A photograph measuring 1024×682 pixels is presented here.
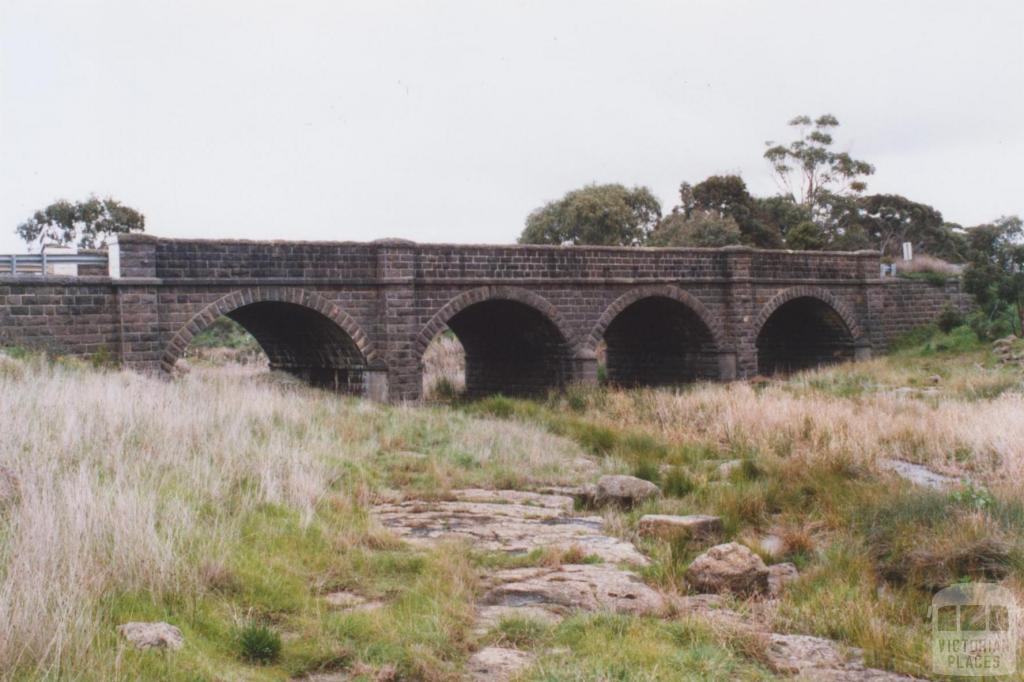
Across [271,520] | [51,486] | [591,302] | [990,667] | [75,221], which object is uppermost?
[75,221]

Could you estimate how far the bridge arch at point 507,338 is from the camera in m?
20.7

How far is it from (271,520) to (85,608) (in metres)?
2.56

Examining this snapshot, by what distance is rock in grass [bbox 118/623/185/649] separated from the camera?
4480 millimetres

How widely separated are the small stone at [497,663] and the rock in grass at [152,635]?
1.54m

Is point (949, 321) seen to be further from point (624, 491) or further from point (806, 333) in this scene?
point (624, 491)

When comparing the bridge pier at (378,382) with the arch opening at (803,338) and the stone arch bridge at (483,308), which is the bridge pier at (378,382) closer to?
the stone arch bridge at (483,308)

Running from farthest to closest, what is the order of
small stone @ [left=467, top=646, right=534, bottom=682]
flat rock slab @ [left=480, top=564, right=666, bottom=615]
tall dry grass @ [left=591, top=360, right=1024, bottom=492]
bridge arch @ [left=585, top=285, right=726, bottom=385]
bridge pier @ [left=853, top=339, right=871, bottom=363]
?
bridge pier @ [left=853, top=339, right=871, bottom=363]
bridge arch @ [left=585, top=285, right=726, bottom=385]
tall dry grass @ [left=591, top=360, right=1024, bottom=492]
flat rock slab @ [left=480, top=564, right=666, bottom=615]
small stone @ [left=467, top=646, right=534, bottom=682]

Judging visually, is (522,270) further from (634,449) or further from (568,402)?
(634,449)

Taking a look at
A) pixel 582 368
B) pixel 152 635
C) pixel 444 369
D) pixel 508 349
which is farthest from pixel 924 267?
pixel 152 635

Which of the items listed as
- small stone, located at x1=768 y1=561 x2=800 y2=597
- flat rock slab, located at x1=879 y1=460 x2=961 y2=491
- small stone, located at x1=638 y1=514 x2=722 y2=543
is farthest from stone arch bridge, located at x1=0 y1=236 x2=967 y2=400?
small stone, located at x1=768 y1=561 x2=800 y2=597

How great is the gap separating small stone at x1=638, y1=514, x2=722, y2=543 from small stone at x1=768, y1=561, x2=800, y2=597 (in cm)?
70

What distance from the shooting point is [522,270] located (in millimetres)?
21469

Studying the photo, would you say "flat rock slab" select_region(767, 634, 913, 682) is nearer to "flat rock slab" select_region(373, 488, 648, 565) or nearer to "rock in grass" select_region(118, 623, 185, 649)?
"flat rock slab" select_region(373, 488, 648, 565)

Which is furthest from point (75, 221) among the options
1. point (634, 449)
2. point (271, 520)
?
point (271, 520)
